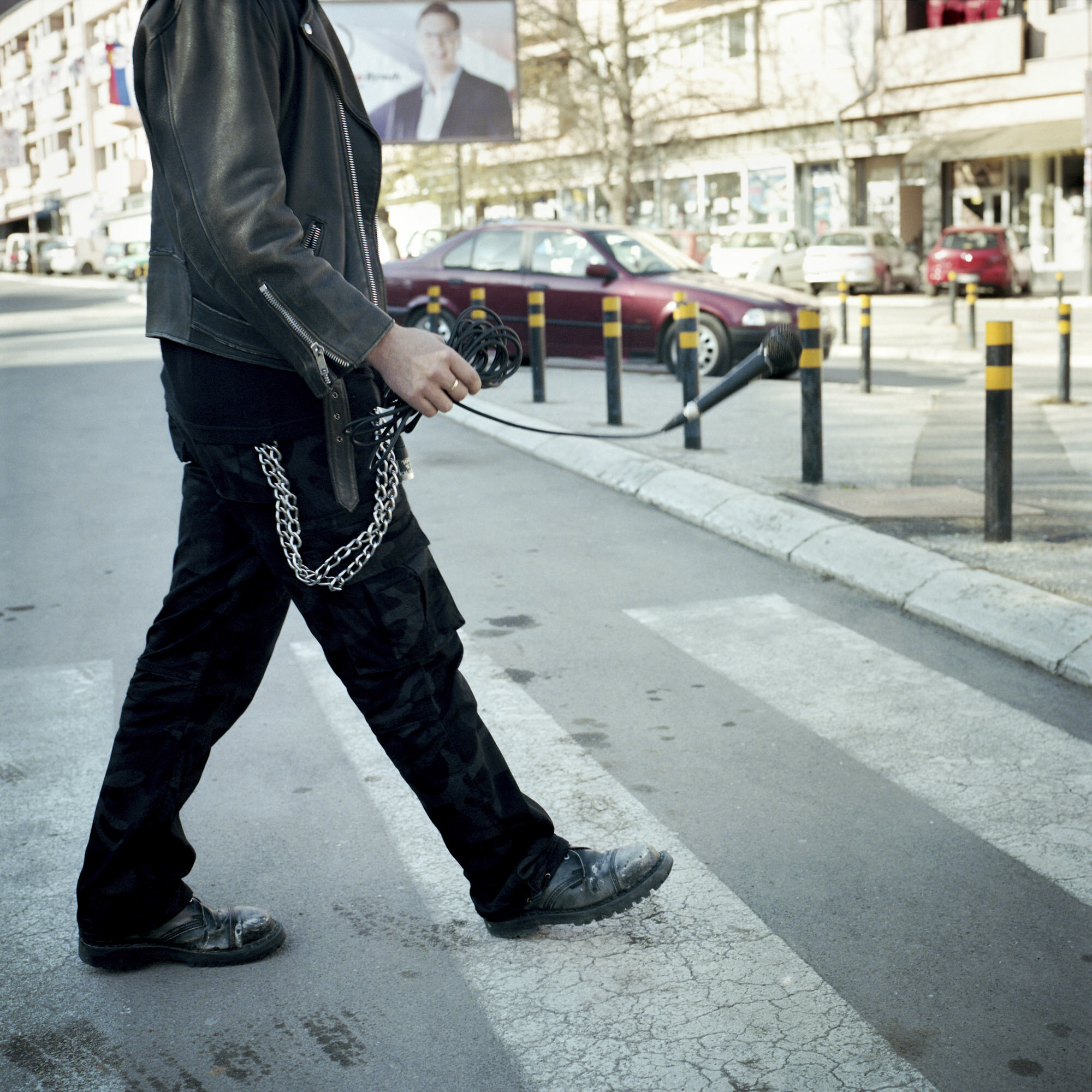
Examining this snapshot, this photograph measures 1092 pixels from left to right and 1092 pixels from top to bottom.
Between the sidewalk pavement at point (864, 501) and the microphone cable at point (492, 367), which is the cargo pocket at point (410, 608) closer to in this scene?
the microphone cable at point (492, 367)

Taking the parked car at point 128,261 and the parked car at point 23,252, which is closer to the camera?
the parked car at point 128,261

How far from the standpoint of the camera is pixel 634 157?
3784cm

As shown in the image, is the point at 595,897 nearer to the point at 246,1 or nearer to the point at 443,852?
the point at 443,852

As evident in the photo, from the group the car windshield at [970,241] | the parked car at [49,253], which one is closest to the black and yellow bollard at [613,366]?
the car windshield at [970,241]

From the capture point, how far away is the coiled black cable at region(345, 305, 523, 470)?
2.45 meters

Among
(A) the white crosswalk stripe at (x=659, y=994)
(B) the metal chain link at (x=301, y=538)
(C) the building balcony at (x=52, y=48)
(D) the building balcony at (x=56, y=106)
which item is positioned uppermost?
(C) the building balcony at (x=52, y=48)

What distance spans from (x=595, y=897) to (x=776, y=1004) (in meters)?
0.40

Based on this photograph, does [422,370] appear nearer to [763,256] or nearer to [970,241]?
[970,241]

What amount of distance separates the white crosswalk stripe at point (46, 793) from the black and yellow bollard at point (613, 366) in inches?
229

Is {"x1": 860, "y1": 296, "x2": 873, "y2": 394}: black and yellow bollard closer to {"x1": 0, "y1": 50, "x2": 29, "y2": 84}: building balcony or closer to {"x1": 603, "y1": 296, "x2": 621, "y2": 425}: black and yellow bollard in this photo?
{"x1": 603, "y1": 296, "x2": 621, "y2": 425}: black and yellow bollard

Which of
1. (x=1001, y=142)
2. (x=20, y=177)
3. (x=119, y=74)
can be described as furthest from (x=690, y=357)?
(x=20, y=177)

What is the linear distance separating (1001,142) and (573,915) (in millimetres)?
34314

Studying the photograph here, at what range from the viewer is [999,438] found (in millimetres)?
5863

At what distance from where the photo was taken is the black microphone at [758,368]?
2719 millimetres
